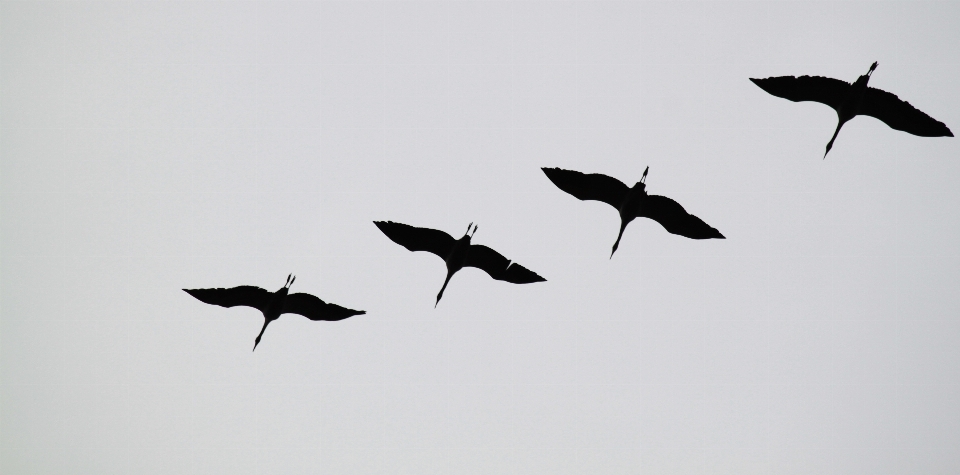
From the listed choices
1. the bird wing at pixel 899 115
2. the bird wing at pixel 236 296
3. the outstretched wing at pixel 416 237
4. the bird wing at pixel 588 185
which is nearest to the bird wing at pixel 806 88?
the bird wing at pixel 899 115

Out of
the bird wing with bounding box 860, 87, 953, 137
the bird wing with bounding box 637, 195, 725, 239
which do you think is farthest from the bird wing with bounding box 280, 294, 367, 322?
the bird wing with bounding box 860, 87, 953, 137

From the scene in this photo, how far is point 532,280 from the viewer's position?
103 feet

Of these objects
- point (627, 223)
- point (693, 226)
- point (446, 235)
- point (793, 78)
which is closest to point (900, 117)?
point (793, 78)

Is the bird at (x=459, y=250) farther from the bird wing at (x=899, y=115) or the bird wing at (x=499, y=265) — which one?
the bird wing at (x=899, y=115)

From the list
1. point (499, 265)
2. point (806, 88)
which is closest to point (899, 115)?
point (806, 88)

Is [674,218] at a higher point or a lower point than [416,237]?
higher

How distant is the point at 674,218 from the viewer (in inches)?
1165

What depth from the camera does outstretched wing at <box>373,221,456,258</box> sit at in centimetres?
3083

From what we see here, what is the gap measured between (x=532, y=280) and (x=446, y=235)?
12.0 ft

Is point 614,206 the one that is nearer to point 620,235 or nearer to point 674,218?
point 620,235

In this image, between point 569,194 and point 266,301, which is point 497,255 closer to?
point 569,194

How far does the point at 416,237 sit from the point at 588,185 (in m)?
6.75

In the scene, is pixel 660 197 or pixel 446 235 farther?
pixel 446 235

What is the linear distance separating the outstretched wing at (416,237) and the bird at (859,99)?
12.2 metres
